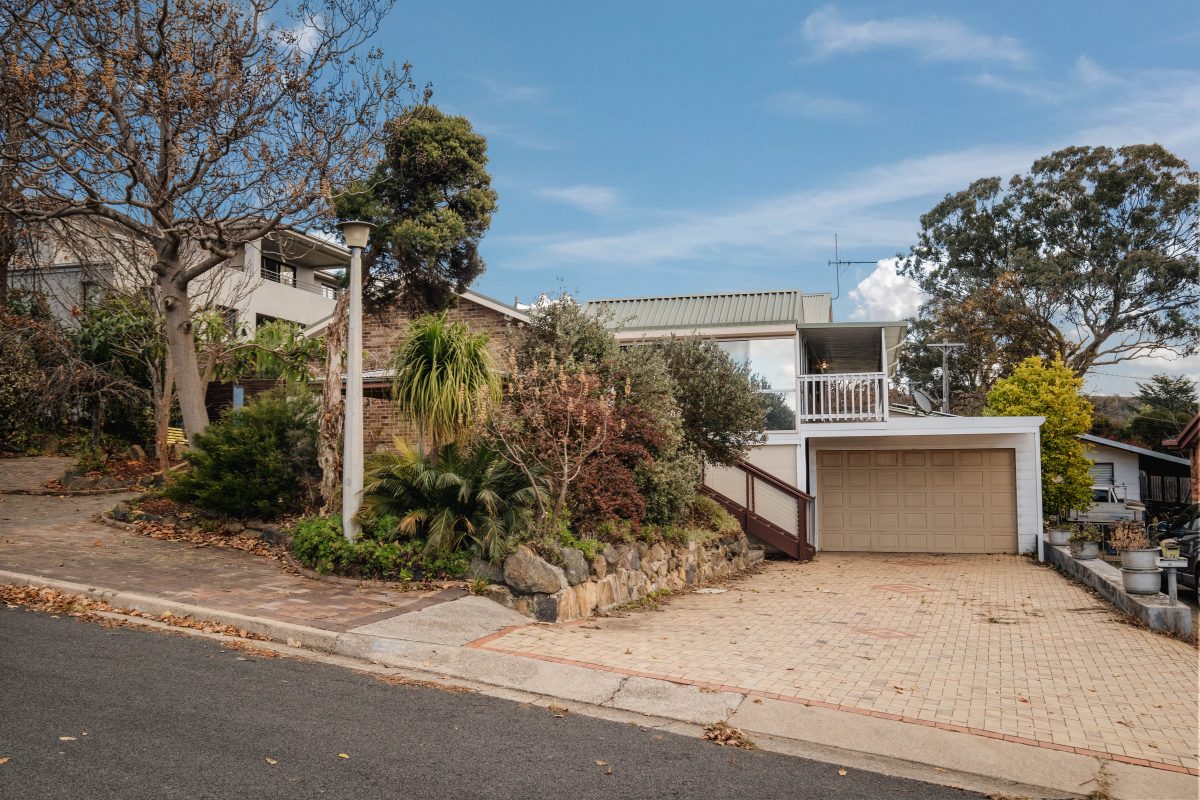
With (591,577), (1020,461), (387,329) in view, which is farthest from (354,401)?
(1020,461)

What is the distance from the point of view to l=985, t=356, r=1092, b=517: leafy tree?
20219mm

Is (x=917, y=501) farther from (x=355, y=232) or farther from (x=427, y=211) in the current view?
(x=355, y=232)

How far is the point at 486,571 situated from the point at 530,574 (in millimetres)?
563

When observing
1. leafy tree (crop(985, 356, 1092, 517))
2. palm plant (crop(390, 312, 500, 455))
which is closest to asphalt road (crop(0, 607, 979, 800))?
palm plant (crop(390, 312, 500, 455))

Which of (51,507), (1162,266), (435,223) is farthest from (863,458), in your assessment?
(1162,266)

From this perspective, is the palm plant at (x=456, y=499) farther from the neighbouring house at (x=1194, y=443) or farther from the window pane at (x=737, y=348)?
the neighbouring house at (x=1194, y=443)

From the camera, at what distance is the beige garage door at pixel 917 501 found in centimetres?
1919

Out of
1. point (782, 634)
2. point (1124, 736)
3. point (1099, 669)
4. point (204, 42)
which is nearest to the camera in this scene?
point (1124, 736)

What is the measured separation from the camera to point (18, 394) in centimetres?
1762

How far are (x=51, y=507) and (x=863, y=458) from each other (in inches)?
637

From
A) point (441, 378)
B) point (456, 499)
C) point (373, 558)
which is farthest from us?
point (441, 378)

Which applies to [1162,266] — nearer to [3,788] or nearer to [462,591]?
[462,591]

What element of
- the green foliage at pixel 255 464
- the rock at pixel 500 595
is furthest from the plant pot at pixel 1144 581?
the green foliage at pixel 255 464

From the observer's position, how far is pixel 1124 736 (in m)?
5.48
